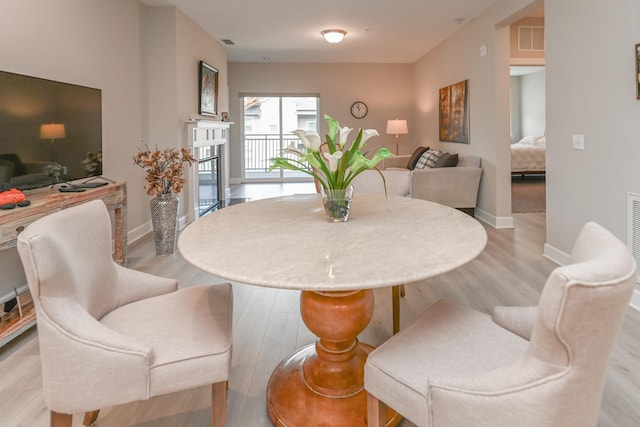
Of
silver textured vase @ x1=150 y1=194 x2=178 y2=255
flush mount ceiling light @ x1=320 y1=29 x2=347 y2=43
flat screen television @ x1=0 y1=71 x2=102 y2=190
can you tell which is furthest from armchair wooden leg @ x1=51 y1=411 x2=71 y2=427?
flush mount ceiling light @ x1=320 y1=29 x2=347 y2=43

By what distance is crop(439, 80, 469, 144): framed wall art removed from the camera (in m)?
5.75

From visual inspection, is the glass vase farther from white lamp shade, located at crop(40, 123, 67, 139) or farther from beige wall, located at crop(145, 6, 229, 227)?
beige wall, located at crop(145, 6, 229, 227)

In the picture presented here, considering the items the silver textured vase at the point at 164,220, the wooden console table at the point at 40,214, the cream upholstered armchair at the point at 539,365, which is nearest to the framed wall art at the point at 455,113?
the silver textured vase at the point at 164,220

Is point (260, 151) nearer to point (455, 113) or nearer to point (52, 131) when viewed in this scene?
point (455, 113)

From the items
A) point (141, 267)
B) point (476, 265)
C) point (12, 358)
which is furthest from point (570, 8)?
point (12, 358)

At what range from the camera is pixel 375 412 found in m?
1.18

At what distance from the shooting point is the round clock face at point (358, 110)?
918cm

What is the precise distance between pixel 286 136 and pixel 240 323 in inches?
311

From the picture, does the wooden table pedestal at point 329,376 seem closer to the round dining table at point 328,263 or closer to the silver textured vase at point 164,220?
the round dining table at point 328,263

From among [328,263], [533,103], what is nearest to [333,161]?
[328,263]

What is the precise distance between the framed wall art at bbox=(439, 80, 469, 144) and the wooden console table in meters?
4.42

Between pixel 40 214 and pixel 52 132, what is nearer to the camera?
pixel 40 214

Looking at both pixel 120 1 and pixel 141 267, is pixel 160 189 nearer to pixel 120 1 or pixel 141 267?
pixel 141 267

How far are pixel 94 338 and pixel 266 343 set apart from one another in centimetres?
122
